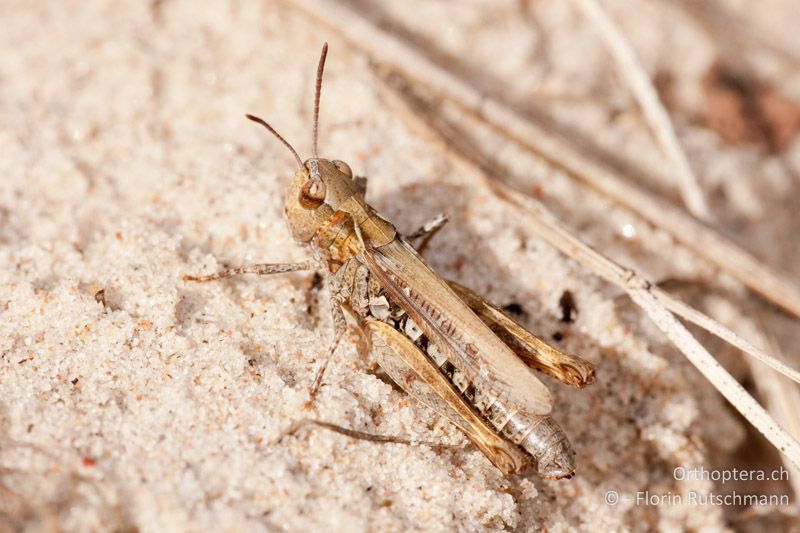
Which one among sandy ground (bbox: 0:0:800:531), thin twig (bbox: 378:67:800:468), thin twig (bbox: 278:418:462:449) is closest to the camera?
sandy ground (bbox: 0:0:800:531)

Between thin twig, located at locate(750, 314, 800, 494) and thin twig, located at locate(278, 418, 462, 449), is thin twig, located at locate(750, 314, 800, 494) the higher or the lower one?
the higher one

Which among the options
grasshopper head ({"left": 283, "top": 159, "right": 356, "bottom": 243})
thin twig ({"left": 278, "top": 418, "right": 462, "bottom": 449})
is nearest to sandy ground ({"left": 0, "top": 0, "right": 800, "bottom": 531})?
thin twig ({"left": 278, "top": 418, "right": 462, "bottom": 449})

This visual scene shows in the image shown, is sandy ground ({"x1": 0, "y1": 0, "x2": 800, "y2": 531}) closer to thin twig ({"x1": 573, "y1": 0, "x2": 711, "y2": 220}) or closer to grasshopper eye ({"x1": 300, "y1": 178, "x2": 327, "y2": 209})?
thin twig ({"x1": 573, "y1": 0, "x2": 711, "y2": 220})

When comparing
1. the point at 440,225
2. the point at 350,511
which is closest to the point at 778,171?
the point at 440,225

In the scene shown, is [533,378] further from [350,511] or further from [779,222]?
[779,222]

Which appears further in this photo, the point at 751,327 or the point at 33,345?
the point at 751,327

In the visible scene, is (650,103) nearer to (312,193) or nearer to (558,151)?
(558,151)
